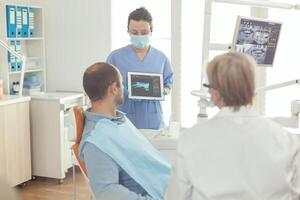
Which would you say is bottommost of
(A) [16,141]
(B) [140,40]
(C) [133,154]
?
(A) [16,141]

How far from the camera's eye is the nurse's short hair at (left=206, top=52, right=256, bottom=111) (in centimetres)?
131

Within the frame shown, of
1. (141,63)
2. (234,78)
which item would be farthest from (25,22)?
(234,78)

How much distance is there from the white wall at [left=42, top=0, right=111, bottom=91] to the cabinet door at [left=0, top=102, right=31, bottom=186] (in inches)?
28.2

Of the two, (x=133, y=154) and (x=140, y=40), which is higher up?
(x=140, y=40)

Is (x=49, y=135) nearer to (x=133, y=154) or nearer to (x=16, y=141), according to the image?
(x=16, y=141)

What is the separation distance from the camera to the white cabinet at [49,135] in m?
3.69

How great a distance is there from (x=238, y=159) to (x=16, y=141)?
8.68ft

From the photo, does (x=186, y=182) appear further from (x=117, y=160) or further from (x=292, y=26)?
(x=292, y=26)

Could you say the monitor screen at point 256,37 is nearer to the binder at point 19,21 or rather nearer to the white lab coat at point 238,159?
the white lab coat at point 238,159

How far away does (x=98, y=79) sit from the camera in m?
1.77

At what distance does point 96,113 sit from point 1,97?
6.28 ft

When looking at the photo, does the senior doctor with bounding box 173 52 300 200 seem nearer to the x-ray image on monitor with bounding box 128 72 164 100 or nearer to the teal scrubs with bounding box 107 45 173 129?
the x-ray image on monitor with bounding box 128 72 164 100

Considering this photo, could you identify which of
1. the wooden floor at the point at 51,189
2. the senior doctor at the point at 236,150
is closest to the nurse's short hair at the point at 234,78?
the senior doctor at the point at 236,150

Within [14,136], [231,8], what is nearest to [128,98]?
[14,136]
